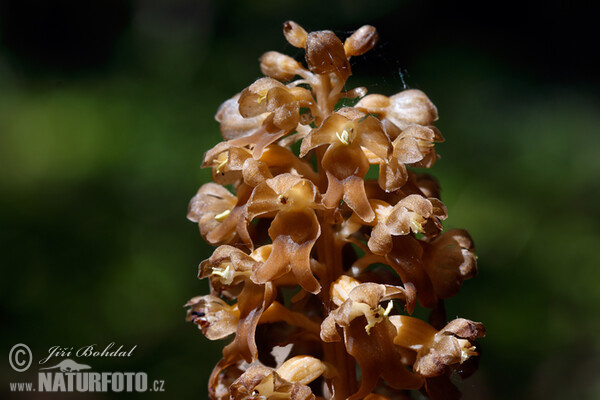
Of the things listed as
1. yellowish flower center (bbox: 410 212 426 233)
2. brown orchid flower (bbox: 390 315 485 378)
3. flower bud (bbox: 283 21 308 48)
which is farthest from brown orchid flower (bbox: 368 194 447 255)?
flower bud (bbox: 283 21 308 48)

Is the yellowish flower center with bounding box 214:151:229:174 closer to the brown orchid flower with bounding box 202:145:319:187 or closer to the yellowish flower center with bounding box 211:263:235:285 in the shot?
the brown orchid flower with bounding box 202:145:319:187

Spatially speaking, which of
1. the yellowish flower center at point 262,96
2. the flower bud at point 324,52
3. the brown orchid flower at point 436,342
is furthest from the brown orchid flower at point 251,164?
the brown orchid flower at point 436,342

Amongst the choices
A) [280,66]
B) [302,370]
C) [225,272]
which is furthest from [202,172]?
[302,370]

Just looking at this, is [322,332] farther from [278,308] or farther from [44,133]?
[44,133]

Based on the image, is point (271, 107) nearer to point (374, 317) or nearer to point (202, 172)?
point (374, 317)

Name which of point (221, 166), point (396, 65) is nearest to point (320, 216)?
point (221, 166)
